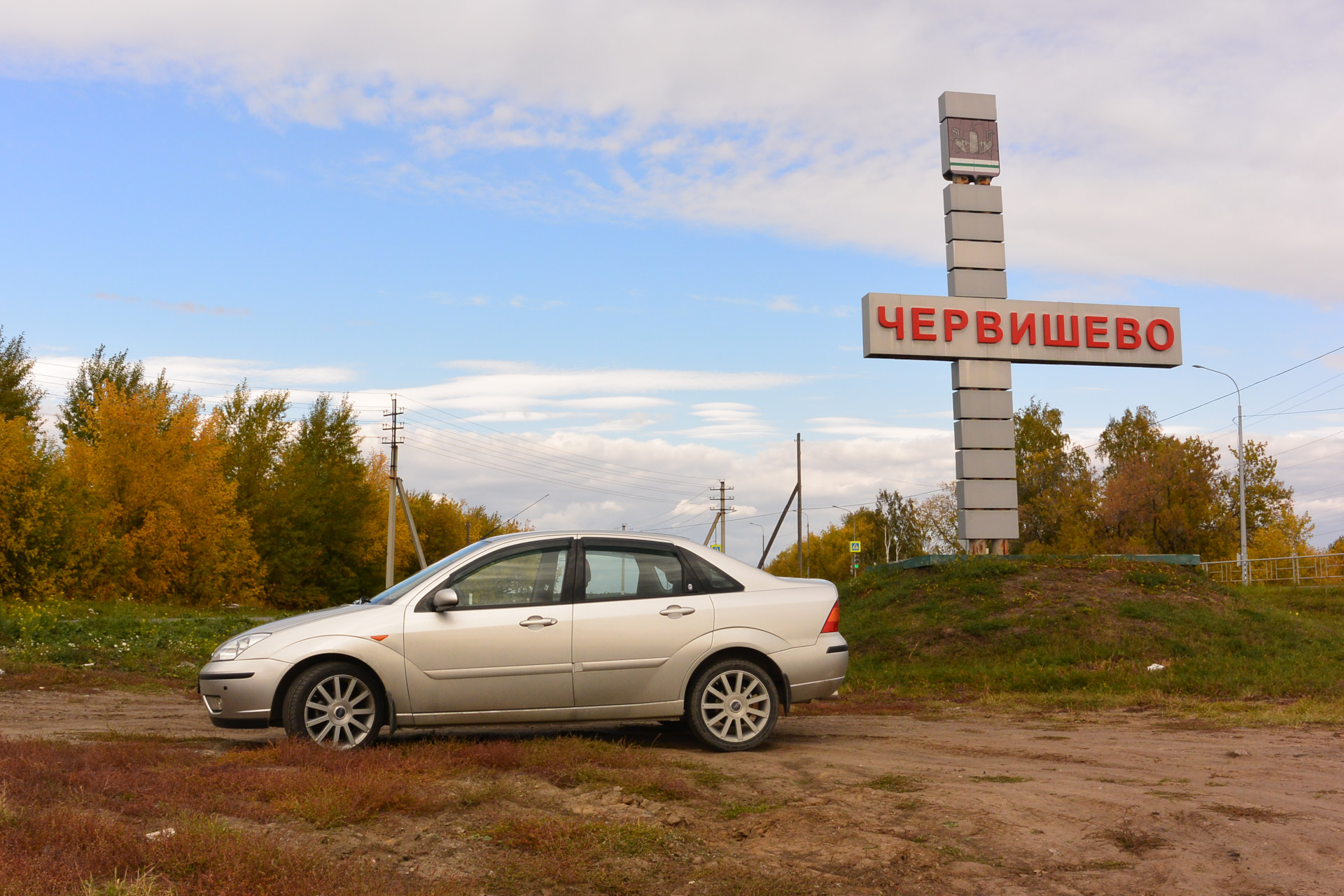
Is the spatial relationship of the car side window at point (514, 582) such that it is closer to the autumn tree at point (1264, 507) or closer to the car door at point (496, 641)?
the car door at point (496, 641)

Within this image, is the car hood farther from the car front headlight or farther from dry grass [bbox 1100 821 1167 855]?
dry grass [bbox 1100 821 1167 855]

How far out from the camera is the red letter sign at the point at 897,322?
69.2 ft

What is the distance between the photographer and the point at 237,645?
786cm

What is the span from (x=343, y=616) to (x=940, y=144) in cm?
1857

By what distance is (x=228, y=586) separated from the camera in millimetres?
53031

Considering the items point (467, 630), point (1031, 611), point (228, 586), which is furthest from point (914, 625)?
point (228, 586)

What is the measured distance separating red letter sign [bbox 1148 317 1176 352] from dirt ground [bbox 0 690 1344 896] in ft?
47.5

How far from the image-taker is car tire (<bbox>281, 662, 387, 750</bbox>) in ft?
25.1

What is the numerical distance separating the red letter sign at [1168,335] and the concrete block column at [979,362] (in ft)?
11.6

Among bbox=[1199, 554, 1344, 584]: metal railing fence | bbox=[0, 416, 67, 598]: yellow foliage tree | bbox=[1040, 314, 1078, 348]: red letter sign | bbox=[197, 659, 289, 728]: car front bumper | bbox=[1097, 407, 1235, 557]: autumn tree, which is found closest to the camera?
bbox=[197, 659, 289, 728]: car front bumper

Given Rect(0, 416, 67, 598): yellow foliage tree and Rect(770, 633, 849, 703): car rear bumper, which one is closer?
Rect(770, 633, 849, 703): car rear bumper

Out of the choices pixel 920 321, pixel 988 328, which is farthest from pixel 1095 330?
pixel 920 321

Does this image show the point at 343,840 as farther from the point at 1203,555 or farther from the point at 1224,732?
the point at 1203,555

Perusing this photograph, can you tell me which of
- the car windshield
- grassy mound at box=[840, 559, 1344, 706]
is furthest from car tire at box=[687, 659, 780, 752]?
grassy mound at box=[840, 559, 1344, 706]
